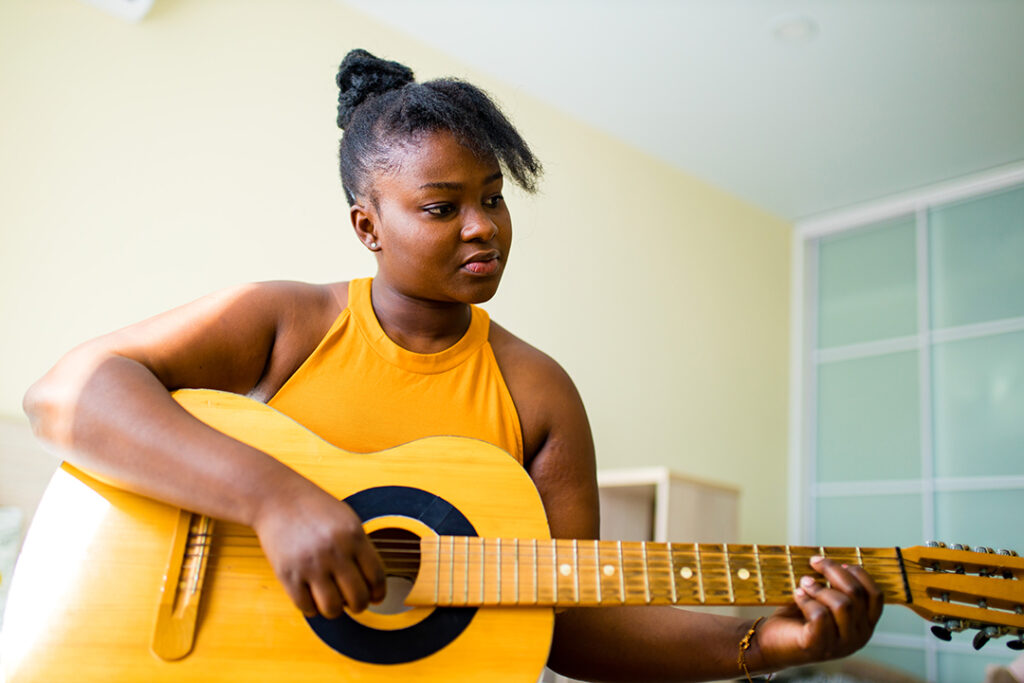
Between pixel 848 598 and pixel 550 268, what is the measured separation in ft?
8.48

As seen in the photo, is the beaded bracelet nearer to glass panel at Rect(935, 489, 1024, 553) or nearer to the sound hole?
the sound hole

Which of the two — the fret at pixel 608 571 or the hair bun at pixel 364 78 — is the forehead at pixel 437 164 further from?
the fret at pixel 608 571

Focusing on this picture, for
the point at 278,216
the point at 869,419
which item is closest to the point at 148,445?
the point at 278,216

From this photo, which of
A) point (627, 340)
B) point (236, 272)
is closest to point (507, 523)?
point (236, 272)

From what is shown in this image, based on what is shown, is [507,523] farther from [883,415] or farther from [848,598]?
[883,415]

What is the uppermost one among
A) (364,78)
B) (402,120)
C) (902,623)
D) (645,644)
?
(364,78)

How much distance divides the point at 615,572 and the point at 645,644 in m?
0.24

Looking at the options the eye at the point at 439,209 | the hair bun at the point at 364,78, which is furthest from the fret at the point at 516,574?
the hair bun at the point at 364,78

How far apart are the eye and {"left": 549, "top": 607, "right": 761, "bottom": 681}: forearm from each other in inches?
23.1

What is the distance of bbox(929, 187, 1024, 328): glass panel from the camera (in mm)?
3904

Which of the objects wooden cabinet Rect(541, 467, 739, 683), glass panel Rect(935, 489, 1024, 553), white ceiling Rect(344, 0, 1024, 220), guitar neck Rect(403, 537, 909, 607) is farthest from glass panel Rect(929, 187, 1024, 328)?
guitar neck Rect(403, 537, 909, 607)

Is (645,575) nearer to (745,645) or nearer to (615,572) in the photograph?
(615,572)

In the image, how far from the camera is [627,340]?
374 centimetres

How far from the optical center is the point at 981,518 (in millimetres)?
3723
